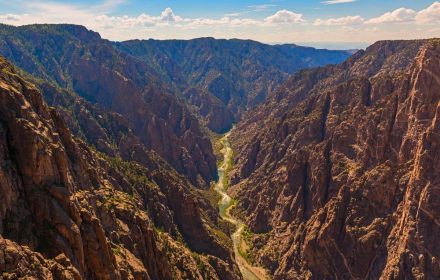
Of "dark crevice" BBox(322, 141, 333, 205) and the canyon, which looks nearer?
the canyon

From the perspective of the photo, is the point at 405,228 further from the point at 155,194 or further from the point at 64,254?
the point at 64,254

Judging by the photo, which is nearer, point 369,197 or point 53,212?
point 53,212

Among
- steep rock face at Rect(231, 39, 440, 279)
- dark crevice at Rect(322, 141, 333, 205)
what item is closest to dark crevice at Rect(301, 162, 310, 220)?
steep rock face at Rect(231, 39, 440, 279)

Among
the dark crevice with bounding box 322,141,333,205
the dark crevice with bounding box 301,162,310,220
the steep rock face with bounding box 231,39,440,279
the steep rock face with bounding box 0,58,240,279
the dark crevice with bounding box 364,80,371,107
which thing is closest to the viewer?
the steep rock face with bounding box 0,58,240,279

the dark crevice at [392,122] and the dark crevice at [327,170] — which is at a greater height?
the dark crevice at [392,122]

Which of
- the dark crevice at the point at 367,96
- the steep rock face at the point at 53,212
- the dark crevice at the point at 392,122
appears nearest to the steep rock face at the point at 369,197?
the dark crevice at the point at 392,122

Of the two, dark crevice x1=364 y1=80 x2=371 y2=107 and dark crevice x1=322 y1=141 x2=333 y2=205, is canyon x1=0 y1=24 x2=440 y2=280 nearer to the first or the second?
dark crevice x1=322 y1=141 x2=333 y2=205

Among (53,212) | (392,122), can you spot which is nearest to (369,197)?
(392,122)

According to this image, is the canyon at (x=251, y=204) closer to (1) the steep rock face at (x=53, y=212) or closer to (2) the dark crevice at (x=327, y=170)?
(1) the steep rock face at (x=53, y=212)

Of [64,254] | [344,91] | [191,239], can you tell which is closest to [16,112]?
[64,254]

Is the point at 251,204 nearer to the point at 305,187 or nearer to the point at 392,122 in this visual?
the point at 305,187

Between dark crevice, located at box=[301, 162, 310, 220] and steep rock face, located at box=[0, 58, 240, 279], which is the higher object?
steep rock face, located at box=[0, 58, 240, 279]
